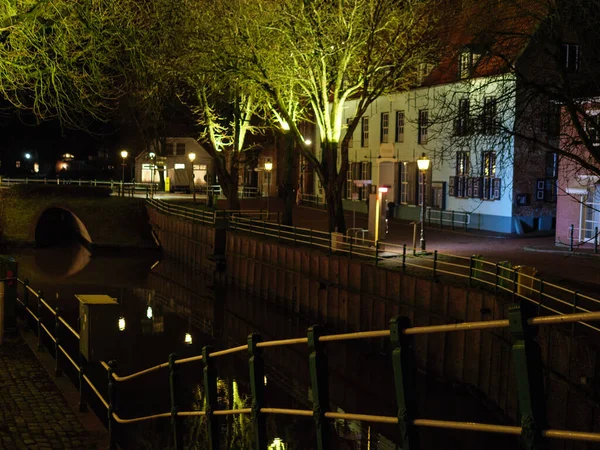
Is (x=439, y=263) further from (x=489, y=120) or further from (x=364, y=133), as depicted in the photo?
(x=364, y=133)

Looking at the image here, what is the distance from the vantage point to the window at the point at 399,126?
4562 centimetres

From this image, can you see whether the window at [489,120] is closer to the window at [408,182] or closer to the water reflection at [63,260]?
the window at [408,182]

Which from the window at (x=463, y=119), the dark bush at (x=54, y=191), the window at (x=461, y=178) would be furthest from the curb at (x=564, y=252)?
the dark bush at (x=54, y=191)

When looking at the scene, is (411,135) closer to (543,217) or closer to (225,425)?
(543,217)

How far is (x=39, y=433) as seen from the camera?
390 inches

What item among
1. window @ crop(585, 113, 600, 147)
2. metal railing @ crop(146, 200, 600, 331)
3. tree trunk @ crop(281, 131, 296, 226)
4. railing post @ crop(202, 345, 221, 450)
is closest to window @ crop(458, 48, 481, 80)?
window @ crop(585, 113, 600, 147)

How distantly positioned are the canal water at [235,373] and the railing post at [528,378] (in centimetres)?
856

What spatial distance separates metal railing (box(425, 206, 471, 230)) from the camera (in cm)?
3909

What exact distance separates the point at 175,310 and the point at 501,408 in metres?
17.6

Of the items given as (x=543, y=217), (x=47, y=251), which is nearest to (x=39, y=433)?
(x=543, y=217)

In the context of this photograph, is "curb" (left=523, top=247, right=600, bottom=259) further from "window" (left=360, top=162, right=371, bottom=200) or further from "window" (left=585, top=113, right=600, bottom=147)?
"window" (left=360, top=162, right=371, bottom=200)

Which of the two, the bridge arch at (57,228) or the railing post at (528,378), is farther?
the bridge arch at (57,228)

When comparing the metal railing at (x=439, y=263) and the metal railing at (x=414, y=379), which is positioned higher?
the metal railing at (x=414, y=379)

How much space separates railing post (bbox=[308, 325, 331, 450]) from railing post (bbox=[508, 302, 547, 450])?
2.04 m
